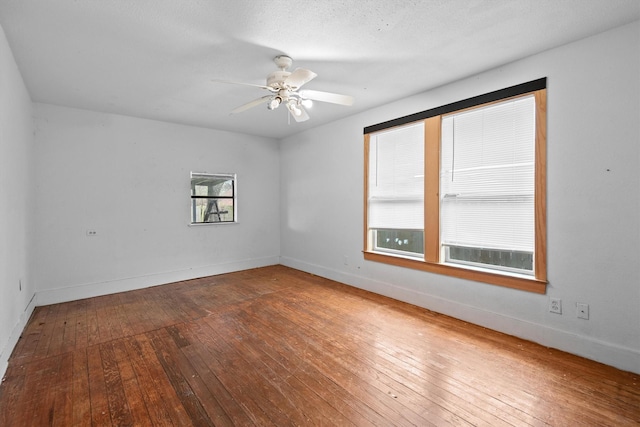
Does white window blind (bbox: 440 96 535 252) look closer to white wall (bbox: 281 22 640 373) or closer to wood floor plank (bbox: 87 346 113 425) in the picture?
white wall (bbox: 281 22 640 373)

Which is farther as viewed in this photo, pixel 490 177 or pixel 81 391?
pixel 490 177

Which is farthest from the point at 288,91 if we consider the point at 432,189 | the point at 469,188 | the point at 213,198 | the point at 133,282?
the point at 133,282

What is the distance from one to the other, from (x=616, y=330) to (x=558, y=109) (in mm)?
1858

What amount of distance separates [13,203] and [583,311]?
5091 mm

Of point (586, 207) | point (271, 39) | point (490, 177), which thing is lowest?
point (586, 207)

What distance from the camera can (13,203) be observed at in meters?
2.66

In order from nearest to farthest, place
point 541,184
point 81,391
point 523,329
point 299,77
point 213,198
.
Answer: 1. point 81,391
2. point 299,77
3. point 541,184
4. point 523,329
5. point 213,198

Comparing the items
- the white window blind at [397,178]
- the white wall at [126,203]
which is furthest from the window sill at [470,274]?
the white wall at [126,203]

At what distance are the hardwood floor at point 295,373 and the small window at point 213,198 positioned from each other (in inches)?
80.4

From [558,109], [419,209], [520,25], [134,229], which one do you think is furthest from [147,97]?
[558,109]

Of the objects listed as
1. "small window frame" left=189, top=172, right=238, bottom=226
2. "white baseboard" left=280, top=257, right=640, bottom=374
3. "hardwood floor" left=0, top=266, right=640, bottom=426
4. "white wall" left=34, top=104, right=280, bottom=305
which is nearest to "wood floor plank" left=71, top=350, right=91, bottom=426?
"hardwood floor" left=0, top=266, right=640, bottom=426

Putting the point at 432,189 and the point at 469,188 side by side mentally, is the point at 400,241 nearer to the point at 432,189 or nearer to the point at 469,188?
the point at 432,189

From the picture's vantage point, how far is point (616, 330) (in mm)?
2279

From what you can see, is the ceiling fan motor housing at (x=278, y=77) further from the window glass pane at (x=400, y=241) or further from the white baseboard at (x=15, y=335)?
the white baseboard at (x=15, y=335)
